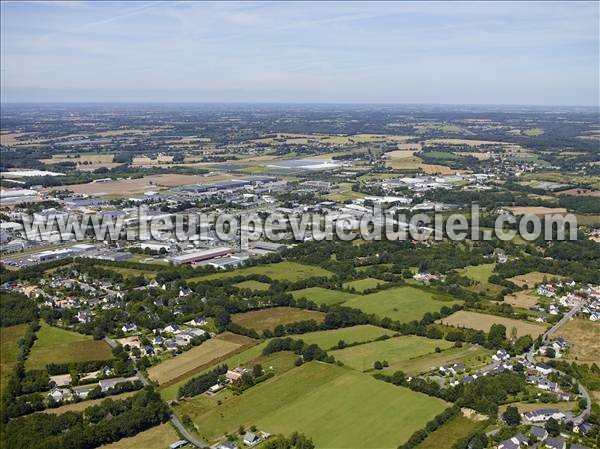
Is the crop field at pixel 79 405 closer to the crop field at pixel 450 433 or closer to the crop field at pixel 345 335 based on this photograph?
the crop field at pixel 345 335

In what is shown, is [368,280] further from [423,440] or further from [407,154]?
[407,154]

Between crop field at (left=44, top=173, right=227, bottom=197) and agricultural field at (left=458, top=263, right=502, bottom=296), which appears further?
crop field at (left=44, top=173, right=227, bottom=197)

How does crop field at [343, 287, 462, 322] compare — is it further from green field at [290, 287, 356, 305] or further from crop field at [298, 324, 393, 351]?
crop field at [298, 324, 393, 351]

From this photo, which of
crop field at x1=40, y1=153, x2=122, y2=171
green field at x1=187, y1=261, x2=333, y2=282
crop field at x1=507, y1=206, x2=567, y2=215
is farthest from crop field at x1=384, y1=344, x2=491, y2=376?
crop field at x1=40, y1=153, x2=122, y2=171

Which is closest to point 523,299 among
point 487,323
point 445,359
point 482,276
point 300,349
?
point 482,276

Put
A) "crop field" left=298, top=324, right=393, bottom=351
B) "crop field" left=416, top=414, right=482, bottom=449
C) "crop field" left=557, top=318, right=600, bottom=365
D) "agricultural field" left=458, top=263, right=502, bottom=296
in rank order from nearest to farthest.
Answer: "crop field" left=416, top=414, right=482, bottom=449
"crop field" left=557, top=318, right=600, bottom=365
"crop field" left=298, top=324, right=393, bottom=351
"agricultural field" left=458, top=263, right=502, bottom=296

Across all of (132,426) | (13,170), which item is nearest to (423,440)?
(132,426)
